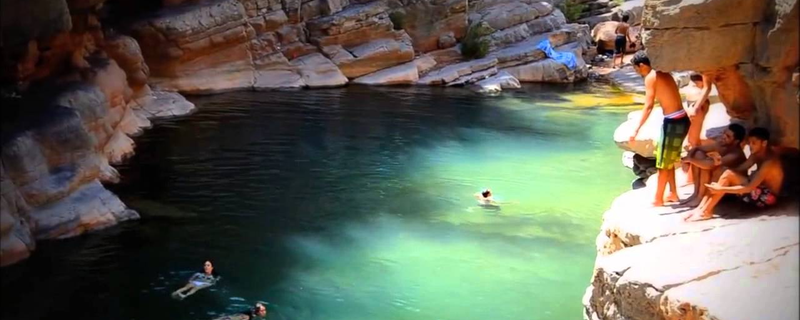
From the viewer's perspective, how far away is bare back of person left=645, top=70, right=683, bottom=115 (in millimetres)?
9102

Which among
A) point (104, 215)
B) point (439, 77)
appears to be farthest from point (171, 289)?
point (439, 77)

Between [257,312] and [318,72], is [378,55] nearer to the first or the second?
[318,72]

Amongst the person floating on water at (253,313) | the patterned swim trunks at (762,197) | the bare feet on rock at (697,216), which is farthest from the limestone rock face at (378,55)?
the patterned swim trunks at (762,197)

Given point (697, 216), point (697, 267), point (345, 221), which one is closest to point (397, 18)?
point (345, 221)

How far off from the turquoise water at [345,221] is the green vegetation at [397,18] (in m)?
7.64

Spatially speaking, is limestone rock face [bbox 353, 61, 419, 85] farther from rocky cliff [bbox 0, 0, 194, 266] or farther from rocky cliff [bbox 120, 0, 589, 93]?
rocky cliff [bbox 0, 0, 194, 266]

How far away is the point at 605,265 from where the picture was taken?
8094 mm

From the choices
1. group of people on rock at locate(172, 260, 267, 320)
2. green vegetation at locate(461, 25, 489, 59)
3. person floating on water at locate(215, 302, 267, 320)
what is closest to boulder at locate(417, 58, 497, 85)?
green vegetation at locate(461, 25, 489, 59)

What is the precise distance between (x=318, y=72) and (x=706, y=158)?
19.6 m

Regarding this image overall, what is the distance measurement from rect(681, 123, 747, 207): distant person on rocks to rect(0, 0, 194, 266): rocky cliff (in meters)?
9.02

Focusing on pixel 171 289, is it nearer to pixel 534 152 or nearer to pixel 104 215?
pixel 104 215

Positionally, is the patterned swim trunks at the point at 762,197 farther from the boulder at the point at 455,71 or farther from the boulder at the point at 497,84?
the boulder at the point at 455,71

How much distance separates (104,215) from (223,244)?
2.11 m

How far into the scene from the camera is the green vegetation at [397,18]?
29.7 metres
